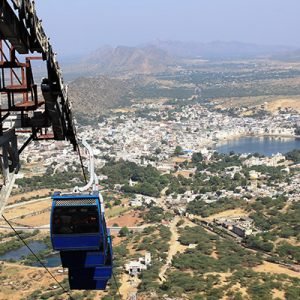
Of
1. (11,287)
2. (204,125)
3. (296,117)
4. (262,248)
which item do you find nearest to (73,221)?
(11,287)

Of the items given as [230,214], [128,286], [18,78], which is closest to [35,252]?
[128,286]

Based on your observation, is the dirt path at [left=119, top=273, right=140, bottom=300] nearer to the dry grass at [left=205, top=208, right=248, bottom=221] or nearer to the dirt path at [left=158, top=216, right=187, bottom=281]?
the dirt path at [left=158, top=216, right=187, bottom=281]

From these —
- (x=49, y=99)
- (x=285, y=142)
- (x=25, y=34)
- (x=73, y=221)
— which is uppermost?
(x=25, y=34)

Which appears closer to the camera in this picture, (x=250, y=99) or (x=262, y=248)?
(x=262, y=248)

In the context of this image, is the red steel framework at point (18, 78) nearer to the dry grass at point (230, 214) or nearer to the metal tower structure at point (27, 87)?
the metal tower structure at point (27, 87)

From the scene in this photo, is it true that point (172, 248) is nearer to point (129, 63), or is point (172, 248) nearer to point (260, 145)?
point (260, 145)

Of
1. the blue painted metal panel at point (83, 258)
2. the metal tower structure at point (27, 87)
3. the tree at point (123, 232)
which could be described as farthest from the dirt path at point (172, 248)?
the metal tower structure at point (27, 87)

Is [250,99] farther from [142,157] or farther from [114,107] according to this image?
[142,157]
